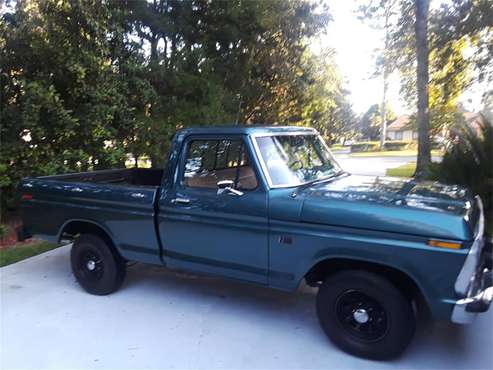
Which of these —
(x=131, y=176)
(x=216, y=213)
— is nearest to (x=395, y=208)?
(x=216, y=213)

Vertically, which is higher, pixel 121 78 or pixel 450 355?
pixel 121 78

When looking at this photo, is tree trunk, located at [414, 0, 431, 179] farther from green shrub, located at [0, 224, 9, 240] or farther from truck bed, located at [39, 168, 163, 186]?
green shrub, located at [0, 224, 9, 240]

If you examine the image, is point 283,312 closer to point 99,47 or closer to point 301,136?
point 301,136

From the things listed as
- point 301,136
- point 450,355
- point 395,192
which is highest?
point 301,136

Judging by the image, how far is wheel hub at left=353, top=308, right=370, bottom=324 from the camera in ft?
10.2

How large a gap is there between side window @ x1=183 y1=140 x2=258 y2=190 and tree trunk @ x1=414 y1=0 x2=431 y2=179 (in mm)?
7844

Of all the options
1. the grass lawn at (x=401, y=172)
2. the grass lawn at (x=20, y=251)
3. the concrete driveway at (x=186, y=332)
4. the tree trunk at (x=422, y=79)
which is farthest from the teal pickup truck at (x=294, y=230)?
the grass lawn at (x=401, y=172)

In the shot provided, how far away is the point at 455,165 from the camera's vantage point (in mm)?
6926

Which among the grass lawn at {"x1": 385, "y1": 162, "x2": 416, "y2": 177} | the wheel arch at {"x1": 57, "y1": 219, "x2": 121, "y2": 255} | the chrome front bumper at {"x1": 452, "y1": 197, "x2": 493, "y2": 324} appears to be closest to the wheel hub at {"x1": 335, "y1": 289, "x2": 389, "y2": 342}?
the chrome front bumper at {"x1": 452, "y1": 197, "x2": 493, "y2": 324}

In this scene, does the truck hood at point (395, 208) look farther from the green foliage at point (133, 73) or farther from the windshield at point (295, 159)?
the green foliage at point (133, 73)

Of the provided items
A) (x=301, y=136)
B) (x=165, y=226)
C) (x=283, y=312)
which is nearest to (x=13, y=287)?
(x=165, y=226)

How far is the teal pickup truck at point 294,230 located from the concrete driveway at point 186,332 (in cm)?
30

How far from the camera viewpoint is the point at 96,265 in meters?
4.48

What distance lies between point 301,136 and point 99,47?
17.2ft
